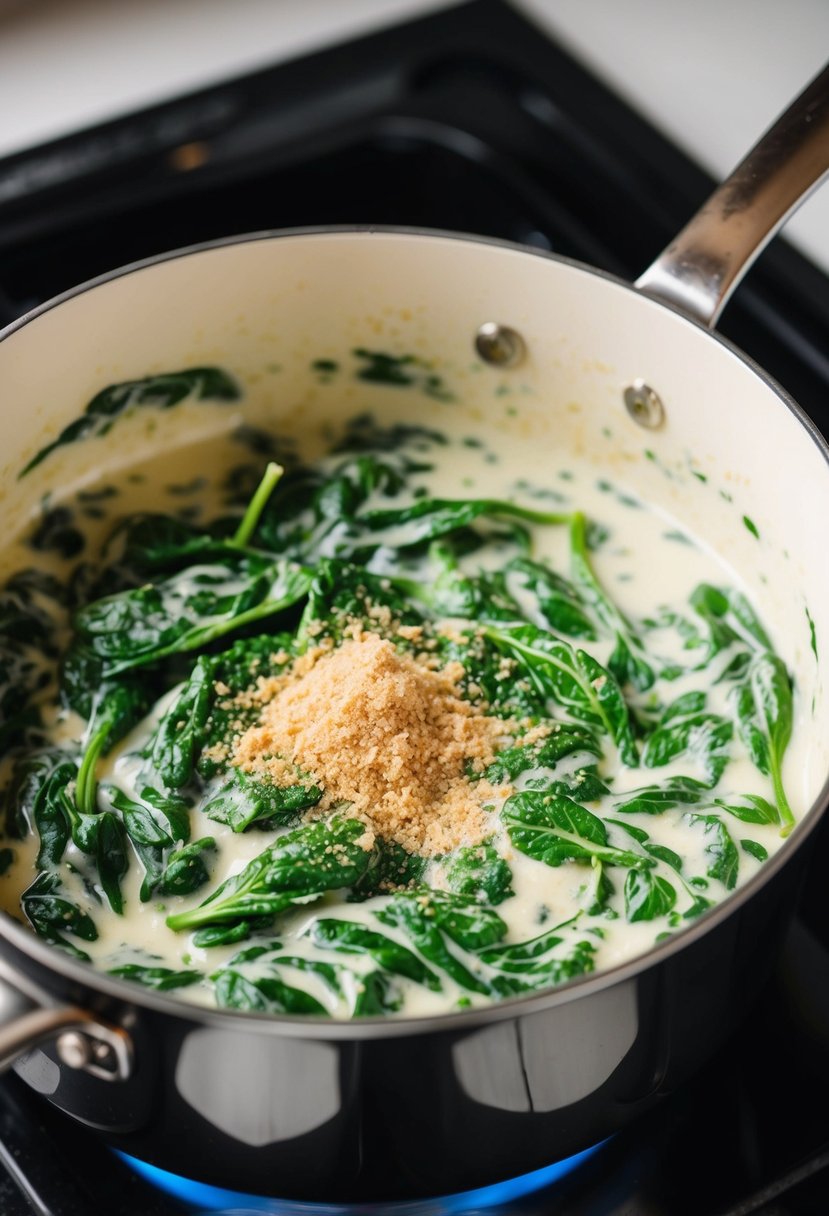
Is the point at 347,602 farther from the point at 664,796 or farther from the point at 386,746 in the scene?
the point at 664,796

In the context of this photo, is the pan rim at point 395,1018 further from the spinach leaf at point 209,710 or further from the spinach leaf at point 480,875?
the spinach leaf at point 209,710

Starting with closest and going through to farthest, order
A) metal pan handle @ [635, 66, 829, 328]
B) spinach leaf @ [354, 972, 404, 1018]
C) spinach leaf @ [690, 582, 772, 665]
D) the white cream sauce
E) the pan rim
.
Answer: the pan rim → spinach leaf @ [354, 972, 404, 1018] → the white cream sauce → metal pan handle @ [635, 66, 829, 328] → spinach leaf @ [690, 582, 772, 665]

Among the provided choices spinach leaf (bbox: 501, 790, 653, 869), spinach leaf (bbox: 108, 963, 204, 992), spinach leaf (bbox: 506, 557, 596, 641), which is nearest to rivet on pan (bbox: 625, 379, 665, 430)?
spinach leaf (bbox: 506, 557, 596, 641)

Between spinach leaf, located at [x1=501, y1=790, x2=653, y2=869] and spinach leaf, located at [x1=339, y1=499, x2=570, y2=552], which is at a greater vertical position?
spinach leaf, located at [x1=339, y1=499, x2=570, y2=552]

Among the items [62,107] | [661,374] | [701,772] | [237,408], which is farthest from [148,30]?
[701,772]

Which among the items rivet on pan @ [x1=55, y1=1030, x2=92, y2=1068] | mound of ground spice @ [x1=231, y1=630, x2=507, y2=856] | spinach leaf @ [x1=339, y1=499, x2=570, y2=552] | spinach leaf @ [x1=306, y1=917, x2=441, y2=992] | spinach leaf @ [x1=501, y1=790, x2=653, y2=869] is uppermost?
spinach leaf @ [x1=339, y1=499, x2=570, y2=552]

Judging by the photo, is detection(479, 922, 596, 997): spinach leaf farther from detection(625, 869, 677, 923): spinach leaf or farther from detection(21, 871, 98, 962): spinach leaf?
detection(21, 871, 98, 962): spinach leaf

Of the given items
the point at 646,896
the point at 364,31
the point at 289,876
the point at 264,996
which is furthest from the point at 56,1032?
the point at 364,31

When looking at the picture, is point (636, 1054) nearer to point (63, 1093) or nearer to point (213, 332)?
point (63, 1093)
